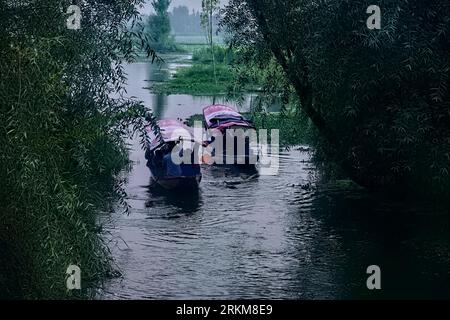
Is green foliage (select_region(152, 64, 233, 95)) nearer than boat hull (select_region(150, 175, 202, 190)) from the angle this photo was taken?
No

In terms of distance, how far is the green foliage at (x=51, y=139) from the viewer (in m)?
11.4

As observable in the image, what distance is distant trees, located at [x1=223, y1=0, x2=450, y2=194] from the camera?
15.5m

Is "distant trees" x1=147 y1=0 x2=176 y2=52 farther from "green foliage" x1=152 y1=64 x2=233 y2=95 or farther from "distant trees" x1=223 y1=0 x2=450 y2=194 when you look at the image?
"distant trees" x1=223 y1=0 x2=450 y2=194

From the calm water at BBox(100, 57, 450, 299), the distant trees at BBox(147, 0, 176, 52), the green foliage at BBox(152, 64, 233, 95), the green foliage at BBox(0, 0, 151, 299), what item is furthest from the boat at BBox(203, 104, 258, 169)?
the distant trees at BBox(147, 0, 176, 52)

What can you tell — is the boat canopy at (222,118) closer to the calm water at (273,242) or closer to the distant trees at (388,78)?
the calm water at (273,242)

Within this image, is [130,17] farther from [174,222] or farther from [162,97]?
[162,97]

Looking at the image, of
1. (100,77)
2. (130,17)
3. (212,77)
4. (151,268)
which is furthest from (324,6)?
(212,77)

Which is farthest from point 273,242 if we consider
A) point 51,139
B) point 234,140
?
point 234,140

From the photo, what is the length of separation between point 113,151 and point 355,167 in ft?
27.6

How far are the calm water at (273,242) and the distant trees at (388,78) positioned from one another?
6.81 ft

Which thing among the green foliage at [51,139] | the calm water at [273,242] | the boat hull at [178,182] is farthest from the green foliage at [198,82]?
the green foliage at [51,139]

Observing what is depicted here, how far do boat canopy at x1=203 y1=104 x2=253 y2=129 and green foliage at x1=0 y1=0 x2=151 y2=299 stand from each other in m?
15.6

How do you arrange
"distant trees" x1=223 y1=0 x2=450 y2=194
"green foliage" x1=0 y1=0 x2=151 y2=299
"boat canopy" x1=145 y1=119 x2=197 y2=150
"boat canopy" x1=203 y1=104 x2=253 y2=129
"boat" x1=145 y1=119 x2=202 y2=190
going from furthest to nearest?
"boat canopy" x1=203 y1=104 x2=253 y2=129
"boat canopy" x1=145 y1=119 x2=197 y2=150
"boat" x1=145 y1=119 x2=202 y2=190
"distant trees" x1=223 y1=0 x2=450 y2=194
"green foliage" x1=0 y1=0 x2=151 y2=299

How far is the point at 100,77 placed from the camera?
1473cm
